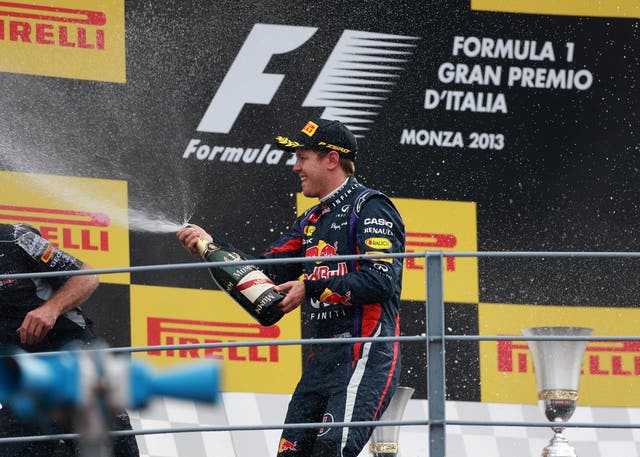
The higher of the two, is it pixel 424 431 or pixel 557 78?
pixel 557 78

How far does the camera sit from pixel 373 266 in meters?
3.57

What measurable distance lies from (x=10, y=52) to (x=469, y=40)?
1.72m

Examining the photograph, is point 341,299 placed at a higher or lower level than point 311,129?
lower

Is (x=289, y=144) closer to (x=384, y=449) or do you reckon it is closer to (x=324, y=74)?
(x=384, y=449)

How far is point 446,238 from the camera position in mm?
5047

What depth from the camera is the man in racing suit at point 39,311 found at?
392cm

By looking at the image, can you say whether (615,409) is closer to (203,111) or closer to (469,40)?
(469,40)

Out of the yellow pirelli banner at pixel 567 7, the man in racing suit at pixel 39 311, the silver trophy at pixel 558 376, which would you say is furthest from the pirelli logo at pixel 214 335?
the yellow pirelli banner at pixel 567 7

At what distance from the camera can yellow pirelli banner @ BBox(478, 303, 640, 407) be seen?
4.99m

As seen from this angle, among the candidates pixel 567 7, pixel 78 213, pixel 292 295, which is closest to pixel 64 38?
pixel 78 213

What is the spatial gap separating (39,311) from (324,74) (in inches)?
66.3

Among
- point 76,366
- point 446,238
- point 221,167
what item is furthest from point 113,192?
point 76,366

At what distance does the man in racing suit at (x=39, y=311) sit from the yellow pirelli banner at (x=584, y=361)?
155cm

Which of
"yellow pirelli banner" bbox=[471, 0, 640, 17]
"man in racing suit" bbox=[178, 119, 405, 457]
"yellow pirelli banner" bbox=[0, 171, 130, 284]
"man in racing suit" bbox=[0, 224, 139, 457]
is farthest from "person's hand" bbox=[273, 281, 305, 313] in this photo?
"yellow pirelli banner" bbox=[471, 0, 640, 17]
